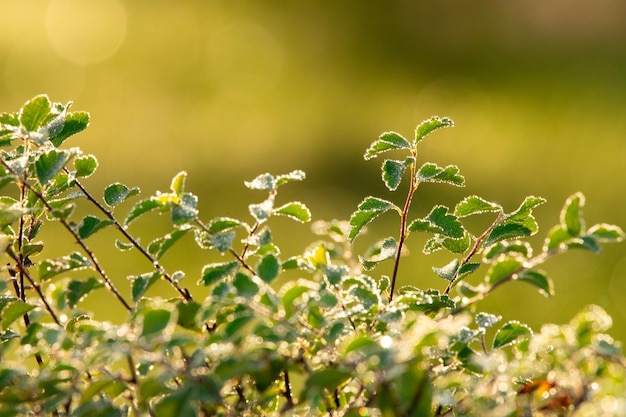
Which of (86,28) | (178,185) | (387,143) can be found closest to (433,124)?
(387,143)

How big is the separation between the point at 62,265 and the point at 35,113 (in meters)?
0.24

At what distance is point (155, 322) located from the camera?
1014 millimetres

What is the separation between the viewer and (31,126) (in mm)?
1339

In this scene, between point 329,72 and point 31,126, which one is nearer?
point 31,126

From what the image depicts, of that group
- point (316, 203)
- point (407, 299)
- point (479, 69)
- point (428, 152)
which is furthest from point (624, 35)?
point (407, 299)

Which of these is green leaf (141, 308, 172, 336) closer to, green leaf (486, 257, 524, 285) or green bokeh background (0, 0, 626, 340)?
green leaf (486, 257, 524, 285)

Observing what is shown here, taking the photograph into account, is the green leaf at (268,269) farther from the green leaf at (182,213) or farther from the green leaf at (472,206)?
the green leaf at (472,206)

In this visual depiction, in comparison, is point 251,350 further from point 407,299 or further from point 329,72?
point 329,72

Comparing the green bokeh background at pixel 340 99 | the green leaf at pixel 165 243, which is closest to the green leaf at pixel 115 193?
the green leaf at pixel 165 243

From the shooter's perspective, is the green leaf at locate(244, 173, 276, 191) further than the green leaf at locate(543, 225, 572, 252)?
Yes

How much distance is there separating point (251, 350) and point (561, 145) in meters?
6.00

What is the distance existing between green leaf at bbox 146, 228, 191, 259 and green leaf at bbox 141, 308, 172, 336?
244mm

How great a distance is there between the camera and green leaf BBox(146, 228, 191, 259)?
1267 millimetres

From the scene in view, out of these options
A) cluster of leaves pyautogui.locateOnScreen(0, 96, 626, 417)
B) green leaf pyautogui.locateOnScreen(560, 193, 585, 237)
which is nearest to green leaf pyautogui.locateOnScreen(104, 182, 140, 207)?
cluster of leaves pyautogui.locateOnScreen(0, 96, 626, 417)
